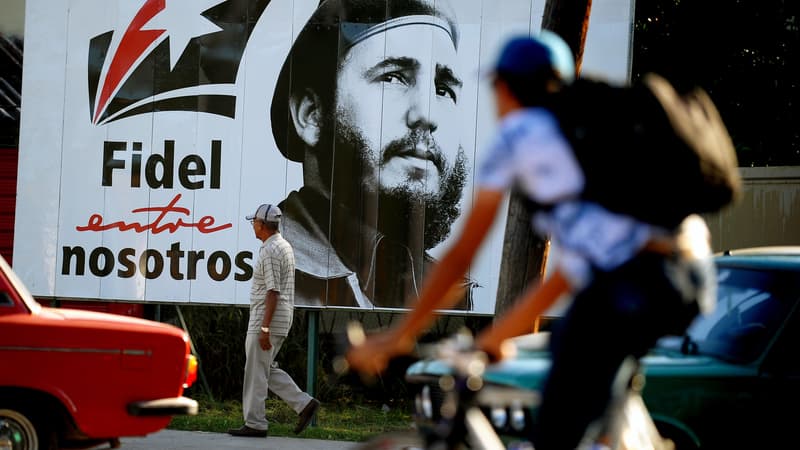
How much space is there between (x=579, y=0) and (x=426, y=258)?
3.73m

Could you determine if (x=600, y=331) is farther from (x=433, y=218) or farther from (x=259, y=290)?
(x=433, y=218)

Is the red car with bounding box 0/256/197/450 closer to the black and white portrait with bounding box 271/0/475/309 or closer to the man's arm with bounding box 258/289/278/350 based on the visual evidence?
the man's arm with bounding box 258/289/278/350

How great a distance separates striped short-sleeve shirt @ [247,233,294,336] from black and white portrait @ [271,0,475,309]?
4.33ft

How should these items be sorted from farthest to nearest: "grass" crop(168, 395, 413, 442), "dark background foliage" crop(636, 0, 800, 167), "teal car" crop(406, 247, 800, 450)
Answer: "dark background foliage" crop(636, 0, 800, 167), "grass" crop(168, 395, 413, 442), "teal car" crop(406, 247, 800, 450)

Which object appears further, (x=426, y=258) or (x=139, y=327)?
(x=426, y=258)

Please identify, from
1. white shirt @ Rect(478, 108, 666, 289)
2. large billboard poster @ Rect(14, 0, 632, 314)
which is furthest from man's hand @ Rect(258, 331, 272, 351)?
white shirt @ Rect(478, 108, 666, 289)

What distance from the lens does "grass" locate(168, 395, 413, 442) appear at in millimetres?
10953

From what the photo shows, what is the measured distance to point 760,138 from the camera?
16984mm

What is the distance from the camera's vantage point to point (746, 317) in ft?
20.1

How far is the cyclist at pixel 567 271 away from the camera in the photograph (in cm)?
342

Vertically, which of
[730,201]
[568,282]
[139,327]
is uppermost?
[730,201]

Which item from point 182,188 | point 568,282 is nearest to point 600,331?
point 568,282

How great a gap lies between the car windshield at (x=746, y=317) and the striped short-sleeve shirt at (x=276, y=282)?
5027 mm

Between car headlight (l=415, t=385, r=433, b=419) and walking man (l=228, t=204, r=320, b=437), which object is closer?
car headlight (l=415, t=385, r=433, b=419)
